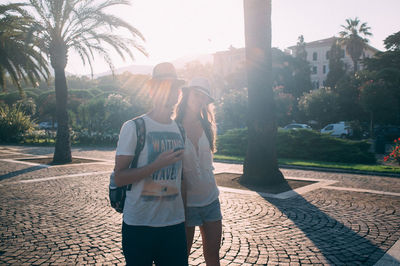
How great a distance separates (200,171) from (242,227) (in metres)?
2.63

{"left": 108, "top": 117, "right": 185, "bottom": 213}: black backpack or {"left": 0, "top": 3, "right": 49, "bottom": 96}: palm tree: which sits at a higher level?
{"left": 0, "top": 3, "right": 49, "bottom": 96}: palm tree

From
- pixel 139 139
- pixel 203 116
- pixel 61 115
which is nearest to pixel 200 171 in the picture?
pixel 203 116

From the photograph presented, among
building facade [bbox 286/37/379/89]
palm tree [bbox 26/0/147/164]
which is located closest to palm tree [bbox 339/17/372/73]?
building facade [bbox 286/37/379/89]

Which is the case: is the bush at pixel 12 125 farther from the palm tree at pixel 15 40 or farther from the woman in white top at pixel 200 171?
the woman in white top at pixel 200 171

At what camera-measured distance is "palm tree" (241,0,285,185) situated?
8391 mm

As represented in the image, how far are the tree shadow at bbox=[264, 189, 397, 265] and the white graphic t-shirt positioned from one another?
256cm

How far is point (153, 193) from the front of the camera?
6.82 feet

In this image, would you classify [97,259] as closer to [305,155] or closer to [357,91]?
[305,155]

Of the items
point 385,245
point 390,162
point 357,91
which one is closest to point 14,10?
point 385,245

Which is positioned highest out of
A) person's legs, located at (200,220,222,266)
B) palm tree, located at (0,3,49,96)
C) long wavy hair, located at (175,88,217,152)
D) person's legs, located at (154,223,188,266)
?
palm tree, located at (0,3,49,96)

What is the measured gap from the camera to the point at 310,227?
196 inches

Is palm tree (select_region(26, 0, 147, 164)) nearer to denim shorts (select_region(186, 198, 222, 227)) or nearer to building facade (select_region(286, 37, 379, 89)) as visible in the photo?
denim shorts (select_region(186, 198, 222, 227))

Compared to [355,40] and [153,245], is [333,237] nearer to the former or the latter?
[153,245]

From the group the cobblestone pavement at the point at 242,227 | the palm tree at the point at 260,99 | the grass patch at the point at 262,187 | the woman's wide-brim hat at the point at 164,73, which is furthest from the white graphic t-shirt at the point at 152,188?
the palm tree at the point at 260,99
